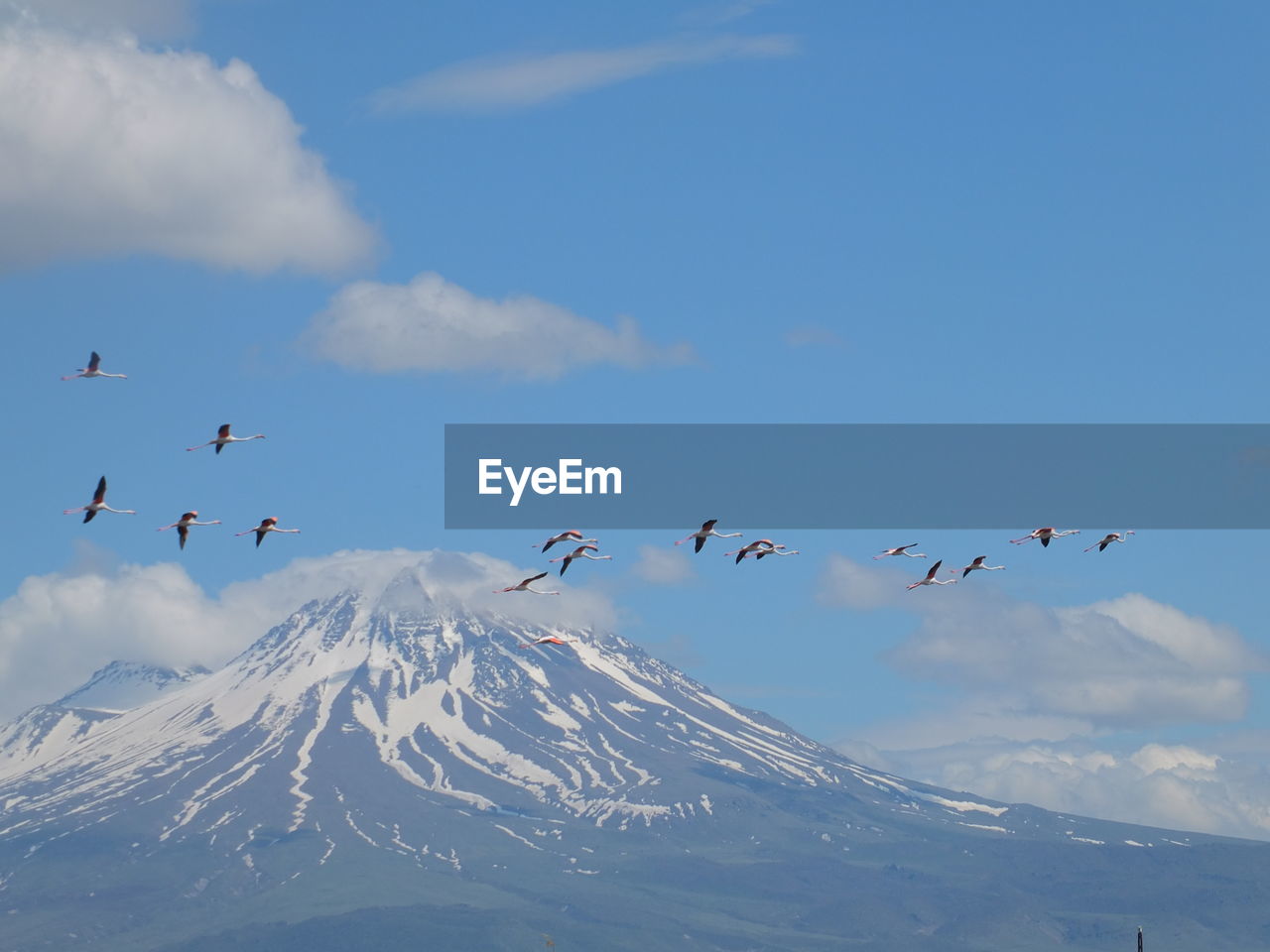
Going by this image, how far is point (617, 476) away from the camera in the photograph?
122812 millimetres

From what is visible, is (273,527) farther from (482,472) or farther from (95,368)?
(482,472)

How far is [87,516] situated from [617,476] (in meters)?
40.1

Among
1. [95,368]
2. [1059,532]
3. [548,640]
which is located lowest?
[548,640]

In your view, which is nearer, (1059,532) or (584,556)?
(584,556)

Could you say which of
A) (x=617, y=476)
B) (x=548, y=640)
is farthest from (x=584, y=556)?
(x=617, y=476)

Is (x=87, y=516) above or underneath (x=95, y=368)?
underneath

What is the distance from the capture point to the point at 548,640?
93062 millimetres

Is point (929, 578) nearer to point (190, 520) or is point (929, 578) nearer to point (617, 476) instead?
point (617, 476)

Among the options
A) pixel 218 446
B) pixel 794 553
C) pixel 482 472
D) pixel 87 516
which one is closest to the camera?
pixel 87 516

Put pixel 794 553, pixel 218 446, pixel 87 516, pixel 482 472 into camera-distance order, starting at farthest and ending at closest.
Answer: pixel 482 472
pixel 794 553
pixel 218 446
pixel 87 516

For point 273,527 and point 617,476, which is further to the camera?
point 617,476

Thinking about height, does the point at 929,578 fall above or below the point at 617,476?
below

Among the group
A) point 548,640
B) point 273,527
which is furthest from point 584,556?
point 273,527

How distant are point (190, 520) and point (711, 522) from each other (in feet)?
77.9
